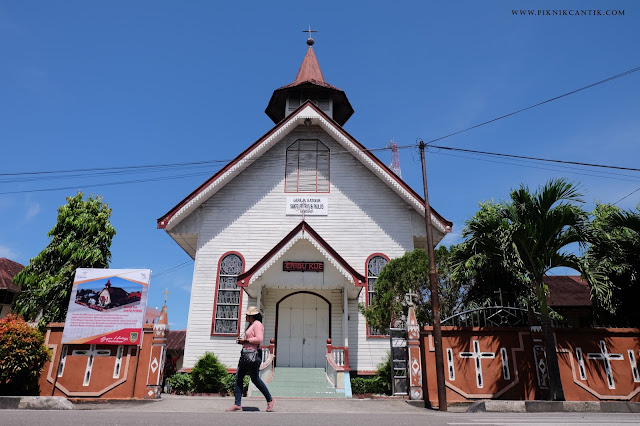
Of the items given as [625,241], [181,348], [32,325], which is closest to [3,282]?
[181,348]

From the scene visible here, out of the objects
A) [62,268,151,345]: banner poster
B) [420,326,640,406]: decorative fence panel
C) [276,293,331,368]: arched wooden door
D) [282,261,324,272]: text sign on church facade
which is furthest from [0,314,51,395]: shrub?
[420,326,640,406]: decorative fence panel

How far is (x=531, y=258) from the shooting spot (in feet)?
32.9

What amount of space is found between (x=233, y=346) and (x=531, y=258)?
424 inches

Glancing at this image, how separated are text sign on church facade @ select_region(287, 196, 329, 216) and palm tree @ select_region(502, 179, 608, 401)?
8.58m

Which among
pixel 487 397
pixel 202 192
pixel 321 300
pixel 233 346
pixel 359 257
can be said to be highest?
pixel 202 192

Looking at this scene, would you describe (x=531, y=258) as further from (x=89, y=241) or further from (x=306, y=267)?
(x=89, y=241)

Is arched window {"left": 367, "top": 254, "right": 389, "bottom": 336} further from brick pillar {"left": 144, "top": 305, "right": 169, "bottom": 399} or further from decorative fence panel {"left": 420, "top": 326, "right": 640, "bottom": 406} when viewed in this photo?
brick pillar {"left": 144, "top": 305, "right": 169, "bottom": 399}

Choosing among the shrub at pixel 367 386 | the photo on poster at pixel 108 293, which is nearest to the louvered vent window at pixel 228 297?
the shrub at pixel 367 386

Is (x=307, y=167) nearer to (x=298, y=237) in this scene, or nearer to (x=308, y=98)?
(x=298, y=237)

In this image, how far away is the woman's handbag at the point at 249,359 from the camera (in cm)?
753

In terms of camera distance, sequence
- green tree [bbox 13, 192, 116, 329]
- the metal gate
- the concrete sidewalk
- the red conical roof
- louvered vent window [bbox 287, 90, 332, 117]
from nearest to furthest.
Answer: the concrete sidewalk, the metal gate, green tree [bbox 13, 192, 116, 329], louvered vent window [bbox 287, 90, 332, 117], the red conical roof

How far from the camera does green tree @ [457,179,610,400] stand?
983 cm

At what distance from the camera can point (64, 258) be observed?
14891mm

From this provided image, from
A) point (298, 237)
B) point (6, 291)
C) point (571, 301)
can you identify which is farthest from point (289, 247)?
point (6, 291)
